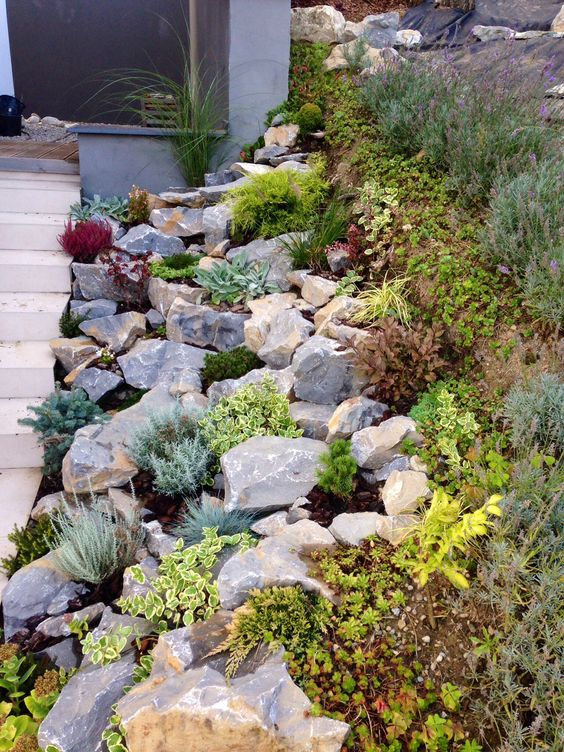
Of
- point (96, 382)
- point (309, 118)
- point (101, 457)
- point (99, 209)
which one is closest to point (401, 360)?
point (101, 457)

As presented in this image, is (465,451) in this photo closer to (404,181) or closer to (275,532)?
(275,532)

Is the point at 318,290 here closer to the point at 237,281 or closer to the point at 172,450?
the point at 237,281

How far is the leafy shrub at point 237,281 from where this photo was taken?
579 cm

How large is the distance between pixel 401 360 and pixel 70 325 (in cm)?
344

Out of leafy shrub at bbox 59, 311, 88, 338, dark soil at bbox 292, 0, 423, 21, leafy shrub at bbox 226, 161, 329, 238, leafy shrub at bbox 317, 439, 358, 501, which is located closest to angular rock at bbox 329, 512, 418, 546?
leafy shrub at bbox 317, 439, 358, 501

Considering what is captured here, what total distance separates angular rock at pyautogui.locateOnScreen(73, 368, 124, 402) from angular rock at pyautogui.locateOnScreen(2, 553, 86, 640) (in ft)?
6.39

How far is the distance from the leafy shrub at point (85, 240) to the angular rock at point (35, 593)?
373 cm

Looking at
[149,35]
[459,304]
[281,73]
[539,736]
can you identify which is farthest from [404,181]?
[149,35]

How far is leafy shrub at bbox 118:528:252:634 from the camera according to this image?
299 cm

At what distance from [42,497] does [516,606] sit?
347 centimetres

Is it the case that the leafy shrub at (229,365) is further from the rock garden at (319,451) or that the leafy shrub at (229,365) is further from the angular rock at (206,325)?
the angular rock at (206,325)

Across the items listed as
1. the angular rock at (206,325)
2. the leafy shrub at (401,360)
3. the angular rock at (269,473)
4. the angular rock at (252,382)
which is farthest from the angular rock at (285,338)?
the angular rock at (269,473)

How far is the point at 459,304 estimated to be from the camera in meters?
4.29

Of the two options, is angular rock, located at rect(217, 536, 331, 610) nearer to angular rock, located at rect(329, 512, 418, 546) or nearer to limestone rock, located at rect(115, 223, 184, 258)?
angular rock, located at rect(329, 512, 418, 546)
